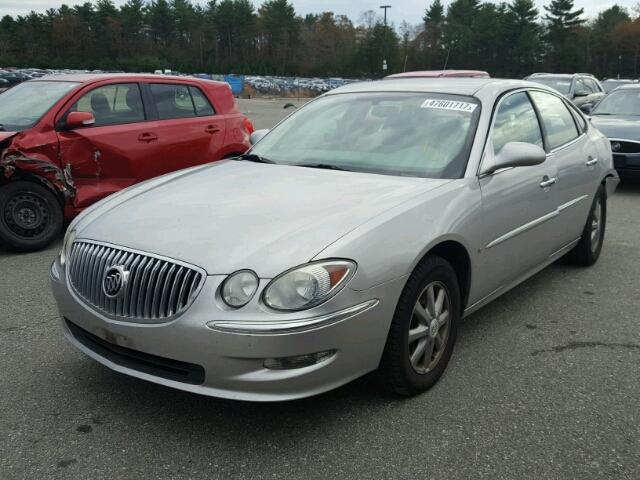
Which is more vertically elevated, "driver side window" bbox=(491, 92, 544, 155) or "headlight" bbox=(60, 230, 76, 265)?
"driver side window" bbox=(491, 92, 544, 155)

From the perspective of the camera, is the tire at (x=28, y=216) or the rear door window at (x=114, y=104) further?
the rear door window at (x=114, y=104)

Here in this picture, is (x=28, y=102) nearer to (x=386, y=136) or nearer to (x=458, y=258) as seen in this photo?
(x=386, y=136)

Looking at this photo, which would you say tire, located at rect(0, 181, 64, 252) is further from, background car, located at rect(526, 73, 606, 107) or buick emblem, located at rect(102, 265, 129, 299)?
background car, located at rect(526, 73, 606, 107)

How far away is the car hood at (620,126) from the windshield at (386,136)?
6535 millimetres

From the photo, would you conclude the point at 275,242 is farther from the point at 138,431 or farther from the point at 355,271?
the point at 138,431

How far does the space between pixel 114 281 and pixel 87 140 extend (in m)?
3.88

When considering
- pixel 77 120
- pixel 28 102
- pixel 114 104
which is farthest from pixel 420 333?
pixel 28 102

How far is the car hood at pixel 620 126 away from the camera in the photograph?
9.40m

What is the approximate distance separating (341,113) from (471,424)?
218cm

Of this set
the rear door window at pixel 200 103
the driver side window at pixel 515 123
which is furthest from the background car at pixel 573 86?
the driver side window at pixel 515 123

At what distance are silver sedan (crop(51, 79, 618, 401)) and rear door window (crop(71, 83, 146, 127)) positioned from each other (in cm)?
279

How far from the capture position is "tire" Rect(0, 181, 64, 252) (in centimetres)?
590

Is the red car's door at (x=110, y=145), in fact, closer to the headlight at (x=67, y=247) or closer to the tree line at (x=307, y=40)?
the headlight at (x=67, y=247)

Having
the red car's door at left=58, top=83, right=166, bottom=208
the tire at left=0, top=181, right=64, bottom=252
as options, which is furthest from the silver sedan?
the tire at left=0, top=181, right=64, bottom=252
